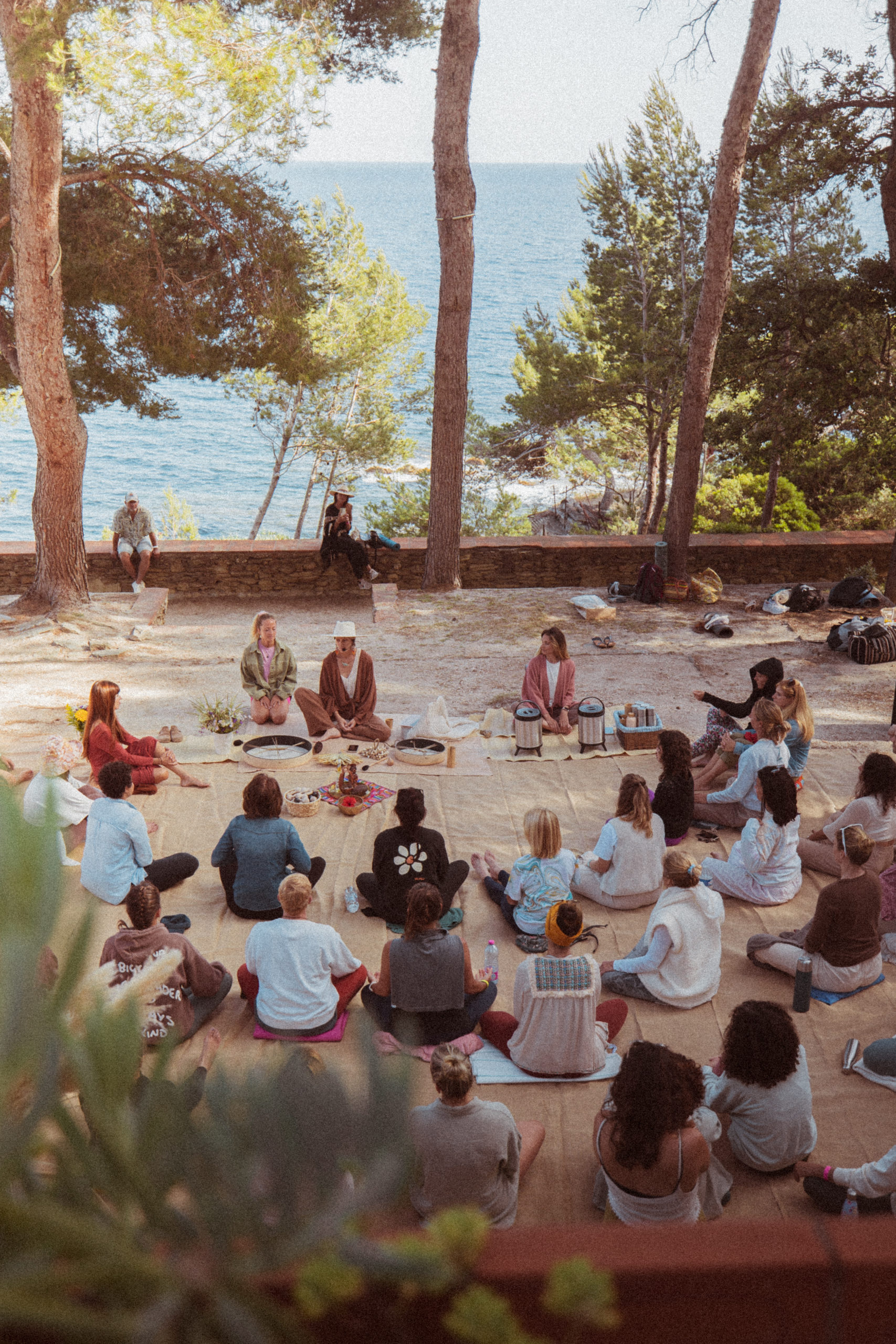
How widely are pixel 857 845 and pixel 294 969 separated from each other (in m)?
2.37

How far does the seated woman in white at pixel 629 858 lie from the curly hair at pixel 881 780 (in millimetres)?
1059

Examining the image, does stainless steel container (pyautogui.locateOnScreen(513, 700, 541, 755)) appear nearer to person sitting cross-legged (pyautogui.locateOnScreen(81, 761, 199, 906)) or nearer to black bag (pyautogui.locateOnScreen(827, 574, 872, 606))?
person sitting cross-legged (pyautogui.locateOnScreen(81, 761, 199, 906))

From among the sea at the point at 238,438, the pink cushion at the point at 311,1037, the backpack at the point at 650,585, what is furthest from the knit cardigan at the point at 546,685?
the sea at the point at 238,438

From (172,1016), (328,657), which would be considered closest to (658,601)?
(328,657)

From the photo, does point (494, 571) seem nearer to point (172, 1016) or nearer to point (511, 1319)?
point (172, 1016)

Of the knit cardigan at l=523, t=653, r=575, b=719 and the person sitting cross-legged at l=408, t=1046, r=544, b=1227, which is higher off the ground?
the knit cardigan at l=523, t=653, r=575, b=719

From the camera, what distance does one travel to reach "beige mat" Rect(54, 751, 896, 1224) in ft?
11.9

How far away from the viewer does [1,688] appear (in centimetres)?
877

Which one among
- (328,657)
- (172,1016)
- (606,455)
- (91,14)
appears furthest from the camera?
(606,455)

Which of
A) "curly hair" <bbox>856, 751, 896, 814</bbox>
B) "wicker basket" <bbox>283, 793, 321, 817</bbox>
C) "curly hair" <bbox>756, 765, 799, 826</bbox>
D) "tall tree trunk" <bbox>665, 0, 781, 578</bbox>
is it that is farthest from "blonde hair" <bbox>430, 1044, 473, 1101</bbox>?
"tall tree trunk" <bbox>665, 0, 781, 578</bbox>

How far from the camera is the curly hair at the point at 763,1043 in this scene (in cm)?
341

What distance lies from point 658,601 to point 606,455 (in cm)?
2149

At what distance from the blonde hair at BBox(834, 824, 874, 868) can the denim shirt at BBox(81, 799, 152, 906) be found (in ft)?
10.5

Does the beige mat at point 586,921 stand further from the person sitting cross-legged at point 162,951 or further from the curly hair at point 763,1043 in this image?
the curly hair at point 763,1043
